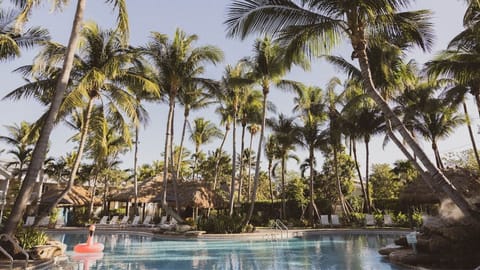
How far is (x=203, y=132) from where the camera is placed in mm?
29000

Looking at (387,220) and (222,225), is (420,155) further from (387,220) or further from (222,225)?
(387,220)

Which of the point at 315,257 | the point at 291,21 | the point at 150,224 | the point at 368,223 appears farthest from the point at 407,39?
the point at 150,224

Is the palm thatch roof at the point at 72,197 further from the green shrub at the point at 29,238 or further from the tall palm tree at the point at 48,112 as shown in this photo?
the tall palm tree at the point at 48,112

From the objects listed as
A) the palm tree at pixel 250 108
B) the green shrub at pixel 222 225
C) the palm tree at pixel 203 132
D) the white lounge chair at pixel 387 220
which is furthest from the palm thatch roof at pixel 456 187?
the palm tree at pixel 203 132

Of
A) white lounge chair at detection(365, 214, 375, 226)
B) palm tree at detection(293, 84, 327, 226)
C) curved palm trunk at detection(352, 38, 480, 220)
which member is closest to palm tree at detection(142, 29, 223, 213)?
palm tree at detection(293, 84, 327, 226)

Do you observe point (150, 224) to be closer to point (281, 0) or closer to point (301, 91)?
point (301, 91)

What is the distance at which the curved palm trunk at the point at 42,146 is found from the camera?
758 centimetres

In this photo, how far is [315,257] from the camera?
9.85 meters

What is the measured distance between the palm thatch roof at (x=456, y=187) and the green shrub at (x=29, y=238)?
34.9 ft

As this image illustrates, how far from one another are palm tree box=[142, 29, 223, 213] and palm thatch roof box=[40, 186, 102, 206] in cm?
1264

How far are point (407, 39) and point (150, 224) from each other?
17677 mm

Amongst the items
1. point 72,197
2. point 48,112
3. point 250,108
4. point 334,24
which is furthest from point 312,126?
point 72,197

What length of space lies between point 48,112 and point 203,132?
66.3ft

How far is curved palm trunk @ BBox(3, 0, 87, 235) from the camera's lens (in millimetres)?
7578
